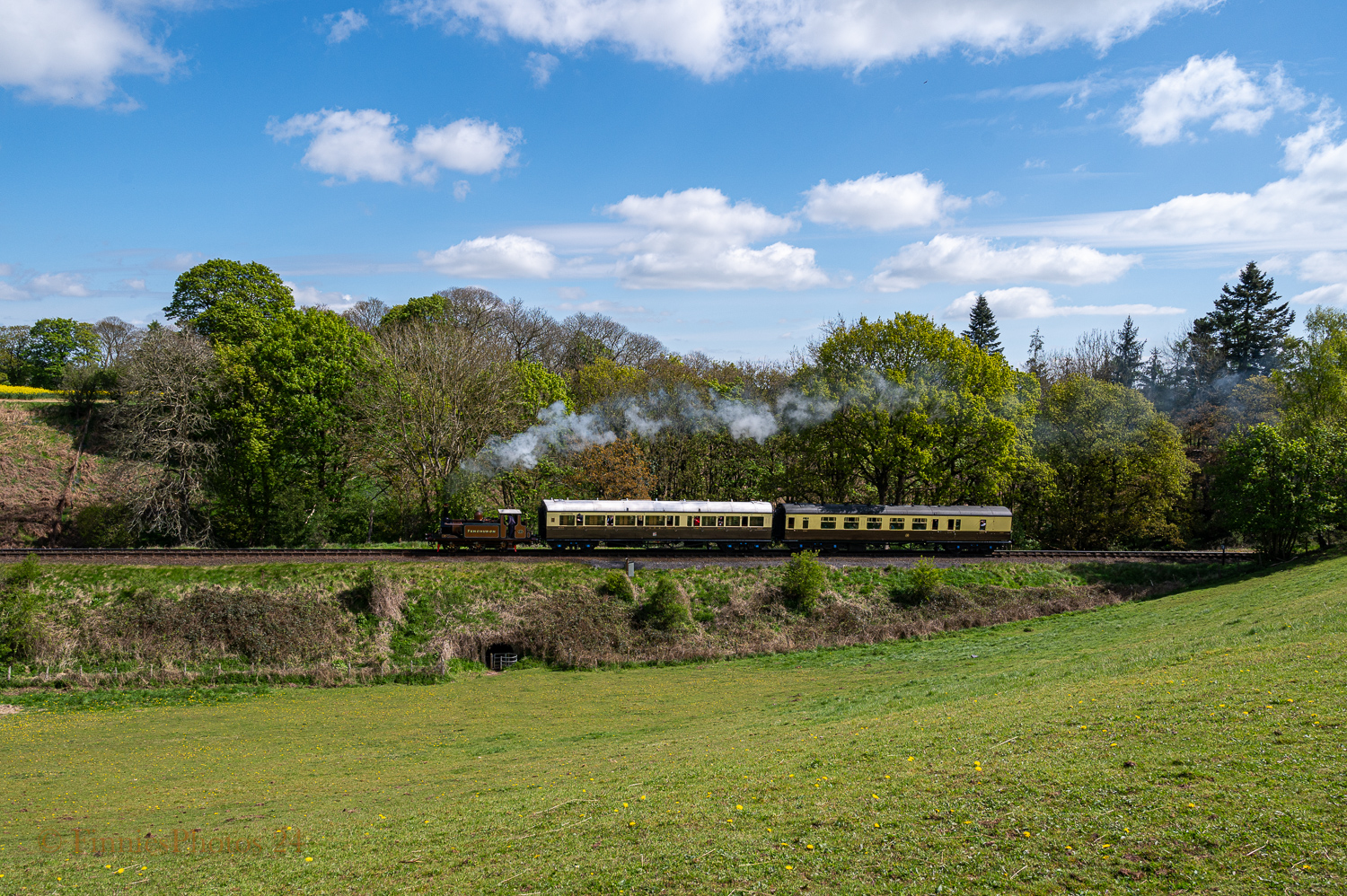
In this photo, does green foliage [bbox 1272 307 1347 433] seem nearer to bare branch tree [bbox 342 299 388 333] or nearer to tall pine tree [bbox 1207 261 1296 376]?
tall pine tree [bbox 1207 261 1296 376]

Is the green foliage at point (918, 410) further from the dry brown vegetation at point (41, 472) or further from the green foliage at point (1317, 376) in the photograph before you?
the dry brown vegetation at point (41, 472)

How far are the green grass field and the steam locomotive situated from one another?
43.7ft

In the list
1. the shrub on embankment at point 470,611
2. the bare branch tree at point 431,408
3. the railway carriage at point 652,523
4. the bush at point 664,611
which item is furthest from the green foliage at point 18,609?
the bush at point 664,611

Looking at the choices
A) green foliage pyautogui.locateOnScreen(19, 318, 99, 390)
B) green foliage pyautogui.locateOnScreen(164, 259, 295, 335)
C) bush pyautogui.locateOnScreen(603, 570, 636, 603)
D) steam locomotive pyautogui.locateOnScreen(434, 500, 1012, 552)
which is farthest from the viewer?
green foliage pyautogui.locateOnScreen(19, 318, 99, 390)

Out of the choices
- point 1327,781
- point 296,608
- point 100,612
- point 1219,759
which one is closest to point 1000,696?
point 1219,759

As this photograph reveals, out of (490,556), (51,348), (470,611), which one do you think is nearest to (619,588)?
(470,611)

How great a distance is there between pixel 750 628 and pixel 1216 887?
972 inches

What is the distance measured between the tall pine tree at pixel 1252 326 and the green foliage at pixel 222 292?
286ft

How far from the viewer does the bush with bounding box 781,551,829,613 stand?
33.3 meters

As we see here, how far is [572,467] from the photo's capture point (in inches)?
1864

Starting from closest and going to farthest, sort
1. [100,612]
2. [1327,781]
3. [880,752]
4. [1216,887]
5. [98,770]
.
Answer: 1. [1216,887]
2. [1327,781]
3. [880,752]
4. [98,770]
5. [100,612]

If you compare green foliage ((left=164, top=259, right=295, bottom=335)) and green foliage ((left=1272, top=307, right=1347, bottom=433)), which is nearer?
green foliage ((left=1272, top=307, right=1347, bottom=433))

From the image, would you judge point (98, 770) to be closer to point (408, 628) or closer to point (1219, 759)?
point (408, 628)

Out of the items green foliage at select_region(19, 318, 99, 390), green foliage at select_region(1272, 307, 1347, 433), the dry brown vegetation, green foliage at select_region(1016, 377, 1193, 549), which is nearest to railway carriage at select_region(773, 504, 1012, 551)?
green foliage at select_region(1016, 377, 1193, 549)
